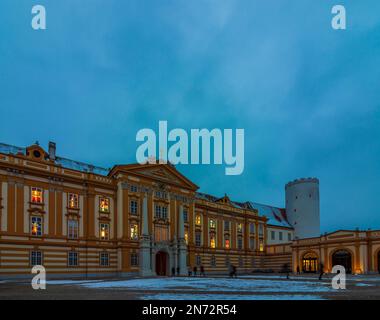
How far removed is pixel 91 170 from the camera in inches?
2434

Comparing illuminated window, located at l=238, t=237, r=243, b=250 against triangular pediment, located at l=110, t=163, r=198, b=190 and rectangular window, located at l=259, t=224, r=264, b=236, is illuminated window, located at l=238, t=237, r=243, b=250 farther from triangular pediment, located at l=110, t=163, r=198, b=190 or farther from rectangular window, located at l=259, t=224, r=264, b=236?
triangular pediment, located at l=110, t=163, r=198, b=190

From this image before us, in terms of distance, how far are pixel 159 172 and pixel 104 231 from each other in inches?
501

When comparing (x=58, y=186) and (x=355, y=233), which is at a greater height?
(x=58, y=186)

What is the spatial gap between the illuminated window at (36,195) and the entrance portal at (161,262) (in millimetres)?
20440

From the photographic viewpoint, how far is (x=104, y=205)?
59.5 m

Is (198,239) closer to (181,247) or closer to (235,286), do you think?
(181,247)

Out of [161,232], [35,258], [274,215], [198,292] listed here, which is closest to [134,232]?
[161,232]

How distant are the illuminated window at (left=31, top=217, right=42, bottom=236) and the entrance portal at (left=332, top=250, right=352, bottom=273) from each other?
147ft

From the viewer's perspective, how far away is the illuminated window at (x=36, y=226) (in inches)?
2025

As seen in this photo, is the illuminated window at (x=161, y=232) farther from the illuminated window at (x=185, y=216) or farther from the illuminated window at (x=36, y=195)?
the illuminated window at (x=36, y=195)

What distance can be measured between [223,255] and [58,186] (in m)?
34.9

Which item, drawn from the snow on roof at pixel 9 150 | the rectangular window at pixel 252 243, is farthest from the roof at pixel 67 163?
the rectangular window at pixel 252 243
